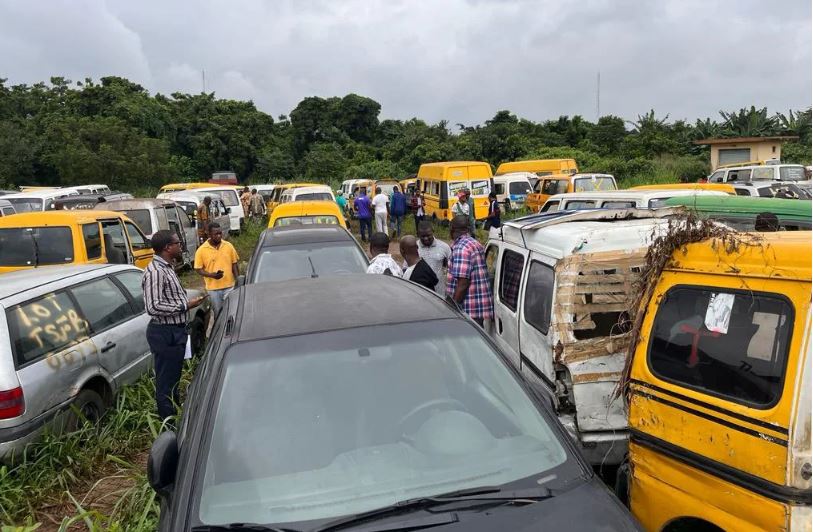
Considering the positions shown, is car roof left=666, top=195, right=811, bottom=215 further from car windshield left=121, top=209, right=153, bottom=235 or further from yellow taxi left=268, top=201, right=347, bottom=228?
car windshield left=121, top=209, right=153, bottom=235

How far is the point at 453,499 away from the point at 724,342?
1.39m

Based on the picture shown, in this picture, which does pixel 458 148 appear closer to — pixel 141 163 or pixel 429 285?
pixel 141 163

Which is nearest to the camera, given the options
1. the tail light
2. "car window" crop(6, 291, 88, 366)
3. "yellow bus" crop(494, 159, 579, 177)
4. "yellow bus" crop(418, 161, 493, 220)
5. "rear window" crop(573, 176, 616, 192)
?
the tail light

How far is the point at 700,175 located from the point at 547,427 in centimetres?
2874

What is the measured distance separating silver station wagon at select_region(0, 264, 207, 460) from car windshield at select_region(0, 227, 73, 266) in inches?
94.1

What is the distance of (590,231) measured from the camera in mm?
4137

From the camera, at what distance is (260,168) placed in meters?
46.0

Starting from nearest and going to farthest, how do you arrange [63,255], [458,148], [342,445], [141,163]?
[342,445]
[63,255]
[141,163]
[458,148]

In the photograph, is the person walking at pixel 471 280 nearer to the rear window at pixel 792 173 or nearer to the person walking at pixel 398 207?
the person walking at pixel 398 207

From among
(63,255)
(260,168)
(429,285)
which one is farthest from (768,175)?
(260,168)

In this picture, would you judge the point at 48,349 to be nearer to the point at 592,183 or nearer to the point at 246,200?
the point at 592,183

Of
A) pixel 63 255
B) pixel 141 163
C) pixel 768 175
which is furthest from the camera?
pixel 141 163

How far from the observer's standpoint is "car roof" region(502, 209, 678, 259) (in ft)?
13.3

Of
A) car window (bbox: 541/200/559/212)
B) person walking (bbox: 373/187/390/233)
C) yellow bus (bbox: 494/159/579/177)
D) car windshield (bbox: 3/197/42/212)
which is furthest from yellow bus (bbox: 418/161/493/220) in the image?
car windshield (bbox: 3/197/42/212)
